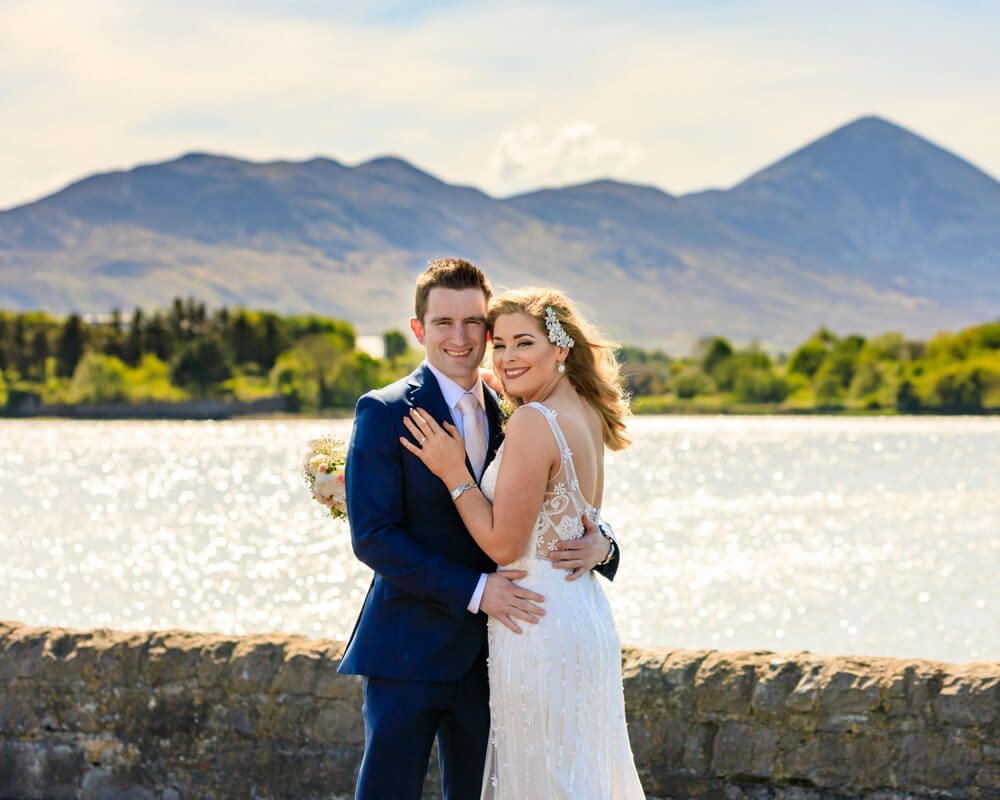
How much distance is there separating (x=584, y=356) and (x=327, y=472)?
78 centimetres

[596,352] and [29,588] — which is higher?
[596,352]

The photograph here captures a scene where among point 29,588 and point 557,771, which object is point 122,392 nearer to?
point 29,588

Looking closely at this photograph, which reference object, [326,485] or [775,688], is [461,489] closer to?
[326,485]

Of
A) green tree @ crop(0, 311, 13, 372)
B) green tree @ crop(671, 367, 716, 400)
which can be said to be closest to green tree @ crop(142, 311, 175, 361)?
green tree @ crop(0, 311, 13, 372)

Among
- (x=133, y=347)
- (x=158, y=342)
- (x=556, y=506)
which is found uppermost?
(x=158, y=342)

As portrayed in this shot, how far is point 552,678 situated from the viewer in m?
3.46

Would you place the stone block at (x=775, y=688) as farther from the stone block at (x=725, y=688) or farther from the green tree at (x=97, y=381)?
the green tree at (x=97, y=381)

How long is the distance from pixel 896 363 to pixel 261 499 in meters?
74.3

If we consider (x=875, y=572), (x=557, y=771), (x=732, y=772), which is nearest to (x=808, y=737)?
(x=732, y=772)

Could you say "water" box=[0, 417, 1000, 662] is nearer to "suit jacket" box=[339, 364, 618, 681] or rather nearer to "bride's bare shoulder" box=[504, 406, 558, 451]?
"suit jacket" box=[339, 364, 618, 681]

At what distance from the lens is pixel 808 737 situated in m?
4.14

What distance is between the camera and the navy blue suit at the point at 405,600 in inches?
133

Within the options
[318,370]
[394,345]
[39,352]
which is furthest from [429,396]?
[394,345]

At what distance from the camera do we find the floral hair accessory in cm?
351
